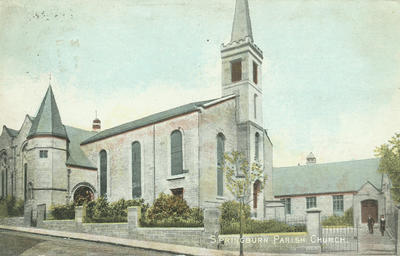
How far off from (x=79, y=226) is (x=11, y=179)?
5.34 metres

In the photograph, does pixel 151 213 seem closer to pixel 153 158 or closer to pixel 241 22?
pixel 153 158

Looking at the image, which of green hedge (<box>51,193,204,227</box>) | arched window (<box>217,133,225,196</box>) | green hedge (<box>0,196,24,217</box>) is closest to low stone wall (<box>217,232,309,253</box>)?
green hedge (<box>51,193,204,227</box>)

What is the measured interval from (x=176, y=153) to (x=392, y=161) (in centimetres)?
1307

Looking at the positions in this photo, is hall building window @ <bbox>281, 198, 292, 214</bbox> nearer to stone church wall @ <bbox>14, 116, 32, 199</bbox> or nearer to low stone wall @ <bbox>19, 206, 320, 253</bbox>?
low stone wall @ <bbox>19, 206, 320, 253</bbox>

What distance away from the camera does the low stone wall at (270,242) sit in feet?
59.0

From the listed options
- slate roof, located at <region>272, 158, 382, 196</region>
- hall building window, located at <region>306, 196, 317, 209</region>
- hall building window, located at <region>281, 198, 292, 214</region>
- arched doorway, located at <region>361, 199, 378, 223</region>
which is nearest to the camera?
arched doorway, located at <region>361, 199, 378, 223</region>

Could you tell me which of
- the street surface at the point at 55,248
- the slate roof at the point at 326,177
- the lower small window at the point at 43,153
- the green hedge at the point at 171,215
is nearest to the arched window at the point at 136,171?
the green hedge at the point at 171,215

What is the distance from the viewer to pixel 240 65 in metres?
28.7

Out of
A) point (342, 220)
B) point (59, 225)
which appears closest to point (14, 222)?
point (59, 225)

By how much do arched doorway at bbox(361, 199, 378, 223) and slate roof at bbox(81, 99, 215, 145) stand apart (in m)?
11.4

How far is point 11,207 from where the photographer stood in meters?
24.1

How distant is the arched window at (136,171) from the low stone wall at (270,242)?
11.3 m

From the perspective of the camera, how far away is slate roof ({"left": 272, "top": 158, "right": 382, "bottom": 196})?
2172cm

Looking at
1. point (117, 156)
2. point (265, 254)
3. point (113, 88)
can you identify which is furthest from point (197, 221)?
point (117, 156)
